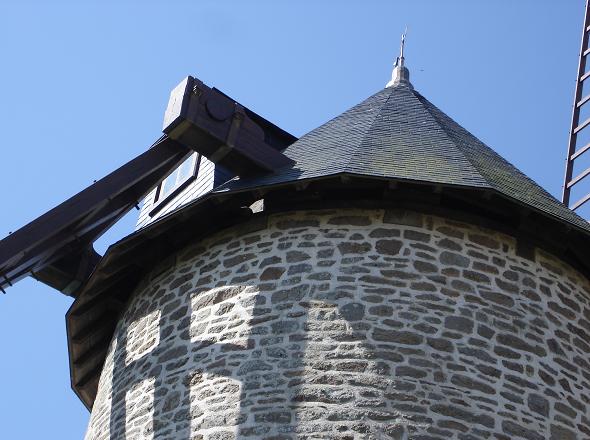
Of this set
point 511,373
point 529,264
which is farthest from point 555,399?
point 529,264

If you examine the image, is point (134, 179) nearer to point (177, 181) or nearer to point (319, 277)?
point (177, 181)

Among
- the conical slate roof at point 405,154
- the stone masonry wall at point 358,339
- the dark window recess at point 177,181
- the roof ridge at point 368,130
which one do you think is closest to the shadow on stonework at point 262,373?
the stone masonry wall at point 358,339

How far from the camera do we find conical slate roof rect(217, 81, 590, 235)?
9.68 metres

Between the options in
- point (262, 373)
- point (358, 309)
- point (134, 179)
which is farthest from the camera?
point (134, 179)

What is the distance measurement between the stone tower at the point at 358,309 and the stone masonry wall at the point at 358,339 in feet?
0.04

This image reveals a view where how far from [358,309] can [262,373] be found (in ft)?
2.67

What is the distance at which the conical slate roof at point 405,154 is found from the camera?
381 inches

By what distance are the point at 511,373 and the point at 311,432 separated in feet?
4.95

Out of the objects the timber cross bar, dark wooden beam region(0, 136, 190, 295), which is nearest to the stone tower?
the timber cross bar

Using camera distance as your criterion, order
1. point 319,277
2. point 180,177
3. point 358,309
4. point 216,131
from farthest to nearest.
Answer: point 180,177 → point 216,131 → point 319,277 → point 358,309

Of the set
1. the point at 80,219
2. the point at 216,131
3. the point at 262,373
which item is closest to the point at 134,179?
the point at 80,219

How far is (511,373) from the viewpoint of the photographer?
8.76m

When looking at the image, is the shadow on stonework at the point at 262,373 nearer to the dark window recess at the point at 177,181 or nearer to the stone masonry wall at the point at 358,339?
the stone masonry wall at the point at 358,339

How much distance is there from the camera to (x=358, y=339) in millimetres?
8727
